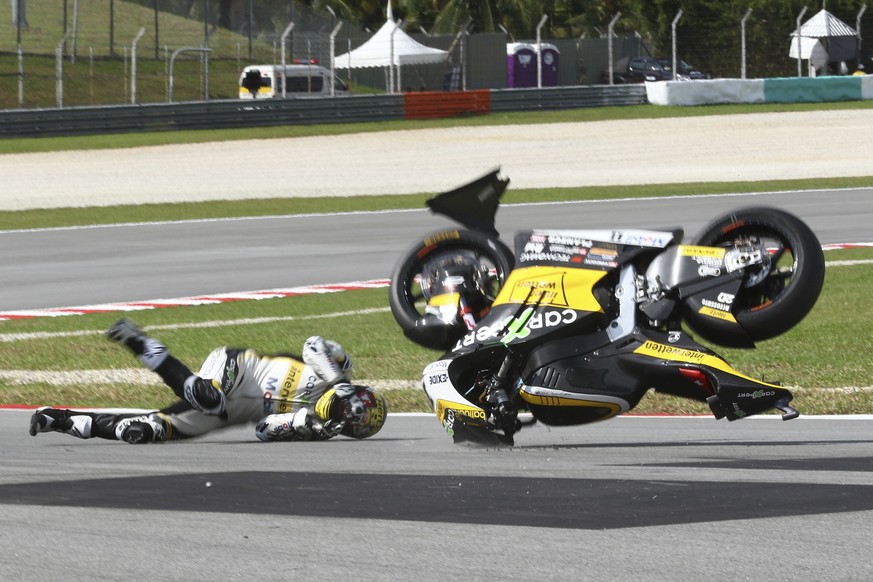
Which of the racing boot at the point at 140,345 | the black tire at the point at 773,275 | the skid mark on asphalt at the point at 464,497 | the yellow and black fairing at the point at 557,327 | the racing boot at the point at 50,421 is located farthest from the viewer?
the racing boot at the point at 50,421

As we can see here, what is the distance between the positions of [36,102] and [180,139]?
7.56 m

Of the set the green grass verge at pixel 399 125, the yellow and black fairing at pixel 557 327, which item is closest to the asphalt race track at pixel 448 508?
the yellow and black fairing at pixel 557 327

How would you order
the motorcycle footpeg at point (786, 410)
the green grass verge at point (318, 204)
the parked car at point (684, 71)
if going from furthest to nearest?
the parked car at point (684, 71) < the green grass verge at point (318, 204) < the motorcycle footpeg at point (786, 410)

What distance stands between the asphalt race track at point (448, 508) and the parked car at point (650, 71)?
145 ft

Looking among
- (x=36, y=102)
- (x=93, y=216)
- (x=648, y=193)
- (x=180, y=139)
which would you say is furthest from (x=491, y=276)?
(x=36, y=102)

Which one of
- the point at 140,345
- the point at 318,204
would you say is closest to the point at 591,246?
the point at 140,345

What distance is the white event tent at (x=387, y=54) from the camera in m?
44.5

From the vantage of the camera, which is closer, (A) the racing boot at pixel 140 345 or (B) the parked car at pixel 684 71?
(A) the racing boot at pixel 140 345

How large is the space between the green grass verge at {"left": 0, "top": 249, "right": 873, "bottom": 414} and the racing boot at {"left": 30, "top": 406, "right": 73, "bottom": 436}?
1647 millimetres

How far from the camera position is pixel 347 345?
1095 cm

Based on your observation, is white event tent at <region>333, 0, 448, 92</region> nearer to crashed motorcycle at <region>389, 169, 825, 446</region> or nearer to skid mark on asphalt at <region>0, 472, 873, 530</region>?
crashed motorcycle at <region>389, 169, 825, 446</region>

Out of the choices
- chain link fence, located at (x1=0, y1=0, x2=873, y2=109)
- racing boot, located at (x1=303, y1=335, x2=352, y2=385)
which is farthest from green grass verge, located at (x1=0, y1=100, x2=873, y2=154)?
racing boot, located at (x1=303, y1=335, x2=352, y2=385)

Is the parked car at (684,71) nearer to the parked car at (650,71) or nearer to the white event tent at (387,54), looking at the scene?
the parked car at (650,71)

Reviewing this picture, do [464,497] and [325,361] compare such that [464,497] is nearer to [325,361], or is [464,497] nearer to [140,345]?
[325,361]
